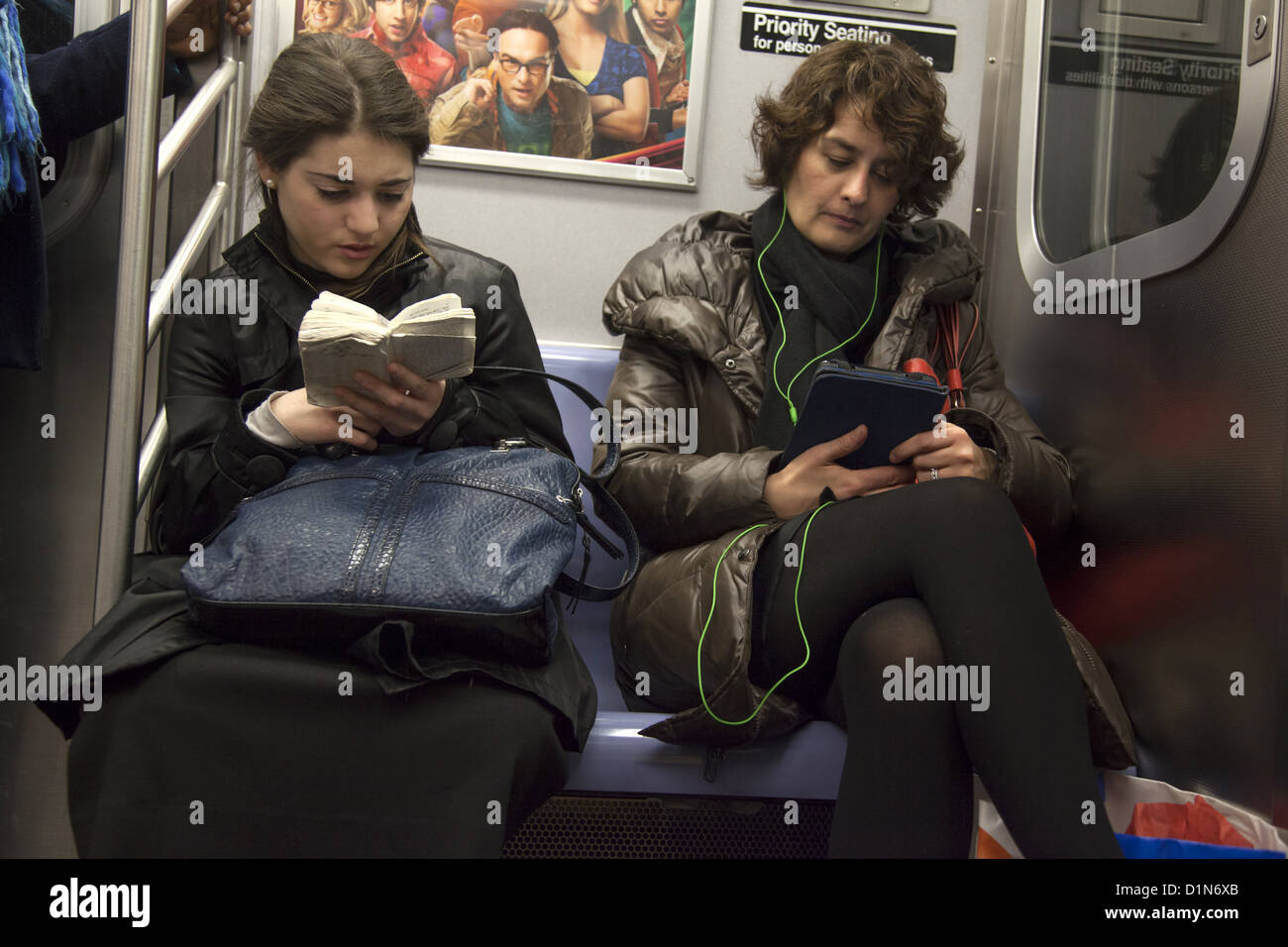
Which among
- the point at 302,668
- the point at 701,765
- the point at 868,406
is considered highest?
the point at 868,406

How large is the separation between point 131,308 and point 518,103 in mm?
1020

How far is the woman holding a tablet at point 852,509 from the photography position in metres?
1.33

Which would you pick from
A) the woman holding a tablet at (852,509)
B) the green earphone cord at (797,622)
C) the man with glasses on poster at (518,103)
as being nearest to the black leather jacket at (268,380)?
the woman holding a tablet at (852,509)

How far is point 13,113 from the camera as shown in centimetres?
153

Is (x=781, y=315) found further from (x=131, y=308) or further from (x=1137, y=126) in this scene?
(x=131, y=308)

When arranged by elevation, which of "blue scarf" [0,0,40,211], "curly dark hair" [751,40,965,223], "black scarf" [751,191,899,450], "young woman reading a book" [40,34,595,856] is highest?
"curly dark hair" [751,40,965,223]

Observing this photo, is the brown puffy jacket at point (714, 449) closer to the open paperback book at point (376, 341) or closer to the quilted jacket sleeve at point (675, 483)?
the quilted jacket sleeve at point (675, 483)

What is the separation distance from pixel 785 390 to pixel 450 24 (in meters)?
1.05

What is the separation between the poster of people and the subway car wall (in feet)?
0.16

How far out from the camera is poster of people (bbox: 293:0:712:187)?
222 cm

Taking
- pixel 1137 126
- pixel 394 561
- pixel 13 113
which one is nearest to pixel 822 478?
pixel 394 561

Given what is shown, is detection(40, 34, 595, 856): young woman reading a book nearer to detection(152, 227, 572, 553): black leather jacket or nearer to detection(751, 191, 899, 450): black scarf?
detection(152, 227, 572, 553): black leather jacket

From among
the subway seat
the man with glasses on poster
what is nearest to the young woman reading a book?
the subway seat

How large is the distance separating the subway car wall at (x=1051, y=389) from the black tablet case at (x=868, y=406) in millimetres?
478
